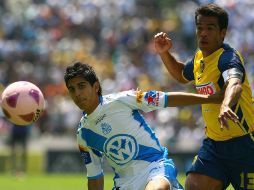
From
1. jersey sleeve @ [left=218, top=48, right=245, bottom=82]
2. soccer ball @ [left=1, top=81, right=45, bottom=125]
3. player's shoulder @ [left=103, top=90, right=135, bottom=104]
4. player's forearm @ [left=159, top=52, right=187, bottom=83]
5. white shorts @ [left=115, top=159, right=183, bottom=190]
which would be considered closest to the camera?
jersey sleeve @ [left=218, top=48, right=245, bottom=82]

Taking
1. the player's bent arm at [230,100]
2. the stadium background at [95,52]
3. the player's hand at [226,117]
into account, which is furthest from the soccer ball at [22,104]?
the stadium background at [95,52]

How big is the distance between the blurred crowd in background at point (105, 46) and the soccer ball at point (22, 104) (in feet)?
43.7

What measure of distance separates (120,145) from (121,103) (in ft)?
1.31

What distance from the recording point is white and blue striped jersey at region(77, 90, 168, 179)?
744 cm

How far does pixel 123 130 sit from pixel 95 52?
1838 centimetres

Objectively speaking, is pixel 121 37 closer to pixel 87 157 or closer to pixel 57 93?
pixel 57 93

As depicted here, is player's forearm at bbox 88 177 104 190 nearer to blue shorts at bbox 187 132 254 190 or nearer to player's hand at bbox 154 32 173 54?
blue shorts at bbox 187 132 254 190

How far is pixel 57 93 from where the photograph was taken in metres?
24.0

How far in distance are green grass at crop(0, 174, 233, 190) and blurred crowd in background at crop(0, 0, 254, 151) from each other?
232cm

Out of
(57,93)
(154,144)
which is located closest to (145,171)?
(154,144)

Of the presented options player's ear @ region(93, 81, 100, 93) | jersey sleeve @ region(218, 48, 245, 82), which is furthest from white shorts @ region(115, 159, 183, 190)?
jersey sleeve @ region(218, 48, 245, 82)

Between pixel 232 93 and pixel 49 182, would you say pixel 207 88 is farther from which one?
pixel 49 182

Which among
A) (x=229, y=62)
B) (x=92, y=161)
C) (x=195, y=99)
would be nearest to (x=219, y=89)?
(x=229, y=62)

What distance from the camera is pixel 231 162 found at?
7664 millimetres
